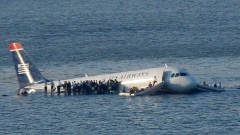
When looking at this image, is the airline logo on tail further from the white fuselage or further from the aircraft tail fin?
the white fuselage

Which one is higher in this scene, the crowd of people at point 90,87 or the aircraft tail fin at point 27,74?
the aircraft tail fin at point 27,74

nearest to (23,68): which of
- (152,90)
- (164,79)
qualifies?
(152,90)

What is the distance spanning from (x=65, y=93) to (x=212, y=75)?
2311 cm

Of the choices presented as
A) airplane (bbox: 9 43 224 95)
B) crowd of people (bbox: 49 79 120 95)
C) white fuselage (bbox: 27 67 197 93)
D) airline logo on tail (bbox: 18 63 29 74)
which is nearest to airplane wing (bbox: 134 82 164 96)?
airplane (bbox: 9 43 224 95)

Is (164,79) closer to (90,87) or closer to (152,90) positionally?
(152,90)

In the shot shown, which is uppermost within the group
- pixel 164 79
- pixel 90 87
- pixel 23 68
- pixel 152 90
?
pixel 23 68

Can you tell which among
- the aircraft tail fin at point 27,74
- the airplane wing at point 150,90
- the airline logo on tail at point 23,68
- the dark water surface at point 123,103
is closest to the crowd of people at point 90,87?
the dark water surface at point 123,103

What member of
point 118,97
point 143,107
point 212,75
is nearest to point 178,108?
point 143,107

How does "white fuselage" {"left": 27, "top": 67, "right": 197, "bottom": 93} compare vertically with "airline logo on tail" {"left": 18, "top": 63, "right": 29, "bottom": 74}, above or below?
below

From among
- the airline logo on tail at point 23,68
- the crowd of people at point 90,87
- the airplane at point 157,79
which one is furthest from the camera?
the airline logo on tail at point 23,68

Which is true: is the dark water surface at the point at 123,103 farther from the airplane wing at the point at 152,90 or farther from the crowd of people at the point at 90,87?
the crowd of people at the point at 90,87

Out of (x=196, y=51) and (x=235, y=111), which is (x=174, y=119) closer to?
(x=235, y=111)

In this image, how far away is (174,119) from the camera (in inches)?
4911

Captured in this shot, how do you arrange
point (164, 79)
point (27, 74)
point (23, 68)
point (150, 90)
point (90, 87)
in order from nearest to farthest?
point (150, 90), point (164, 79), point (90, 87), point (27, 74), point (23, 68)
